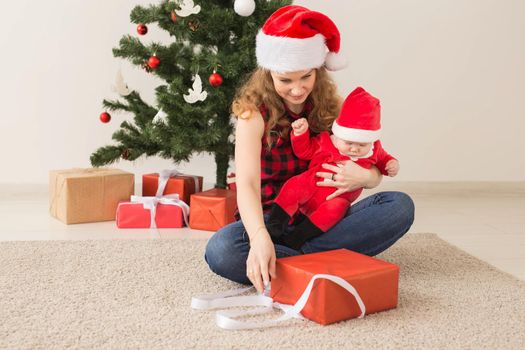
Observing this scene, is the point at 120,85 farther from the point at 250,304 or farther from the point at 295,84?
the point at 250,304

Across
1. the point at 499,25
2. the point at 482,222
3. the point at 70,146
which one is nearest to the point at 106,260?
the point at 70,146

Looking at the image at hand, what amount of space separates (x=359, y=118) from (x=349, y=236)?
1.01ft

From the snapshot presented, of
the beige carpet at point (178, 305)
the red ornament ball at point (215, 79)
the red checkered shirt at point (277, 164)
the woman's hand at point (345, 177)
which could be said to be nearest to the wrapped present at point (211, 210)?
the beige carpet at point (178, 305)

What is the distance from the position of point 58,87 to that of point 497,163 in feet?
6.67

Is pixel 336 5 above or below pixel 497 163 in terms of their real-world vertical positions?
above

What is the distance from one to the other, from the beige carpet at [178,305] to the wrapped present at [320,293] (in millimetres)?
25

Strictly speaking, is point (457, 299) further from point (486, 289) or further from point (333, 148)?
point (333, 148)

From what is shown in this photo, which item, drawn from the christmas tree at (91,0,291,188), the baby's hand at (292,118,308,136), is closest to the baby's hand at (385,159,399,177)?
the baby's hand at (292,118,308,136)

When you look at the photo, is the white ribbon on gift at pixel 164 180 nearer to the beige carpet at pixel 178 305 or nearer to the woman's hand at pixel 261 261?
the beige carpet at pixel 178 305

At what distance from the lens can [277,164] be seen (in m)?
1.82

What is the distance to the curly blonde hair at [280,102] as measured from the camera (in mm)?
1746

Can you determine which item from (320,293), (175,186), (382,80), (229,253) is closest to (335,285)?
(320,293)

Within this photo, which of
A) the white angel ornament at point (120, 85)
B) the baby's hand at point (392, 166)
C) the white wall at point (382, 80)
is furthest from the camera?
the white wall at point (382, 80)

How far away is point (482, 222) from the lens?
2.70 m
